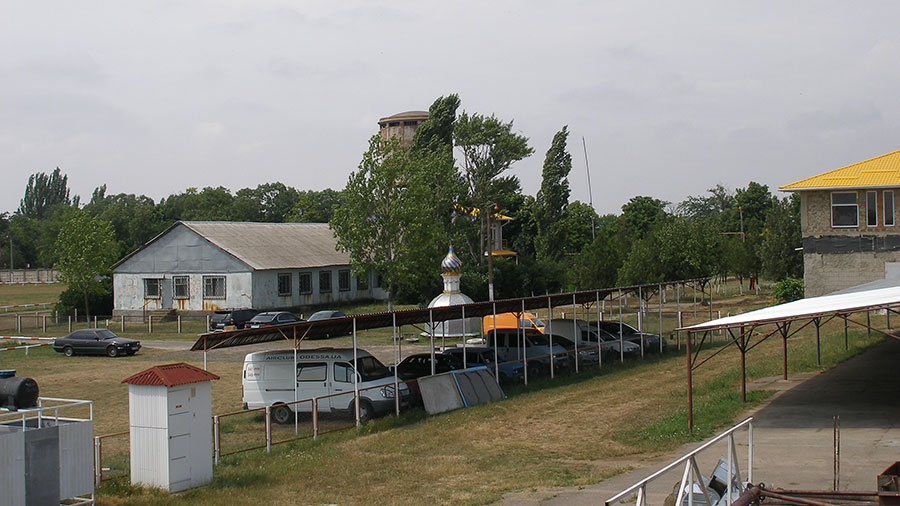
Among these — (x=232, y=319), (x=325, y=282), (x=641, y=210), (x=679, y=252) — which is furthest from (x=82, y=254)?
(x=641, y=210)

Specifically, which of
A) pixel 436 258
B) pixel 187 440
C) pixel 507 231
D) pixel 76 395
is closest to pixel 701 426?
pixel 187 440

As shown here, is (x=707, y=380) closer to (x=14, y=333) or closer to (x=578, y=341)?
(x=578, y=341)

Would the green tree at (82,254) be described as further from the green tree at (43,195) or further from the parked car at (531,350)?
the green tree at (43,195)

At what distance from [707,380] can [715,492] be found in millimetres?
14972

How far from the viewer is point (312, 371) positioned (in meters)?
20.9

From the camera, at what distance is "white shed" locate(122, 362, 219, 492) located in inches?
570

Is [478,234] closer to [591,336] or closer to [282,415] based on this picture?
[591,336]

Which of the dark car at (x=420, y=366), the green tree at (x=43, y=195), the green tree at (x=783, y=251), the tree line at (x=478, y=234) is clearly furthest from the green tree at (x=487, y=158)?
the green tree at (x=43, y=195)

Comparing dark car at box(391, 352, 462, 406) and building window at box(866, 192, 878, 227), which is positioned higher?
building window at box(866, 192, 878, 227)

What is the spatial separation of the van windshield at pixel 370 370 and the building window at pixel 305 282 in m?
35.0

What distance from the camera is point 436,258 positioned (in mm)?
52938

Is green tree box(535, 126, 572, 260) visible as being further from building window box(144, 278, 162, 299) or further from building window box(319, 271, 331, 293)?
building window box(144, 278, 162, 299)

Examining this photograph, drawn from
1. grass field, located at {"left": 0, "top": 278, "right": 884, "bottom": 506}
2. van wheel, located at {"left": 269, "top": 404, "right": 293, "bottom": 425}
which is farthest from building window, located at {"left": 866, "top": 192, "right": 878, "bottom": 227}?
van wheel, located at {"left": 269, "top": 404, "right": 293, "bottom": 425}

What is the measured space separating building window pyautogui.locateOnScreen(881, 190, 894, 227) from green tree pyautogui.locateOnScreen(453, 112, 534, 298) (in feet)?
94.5
